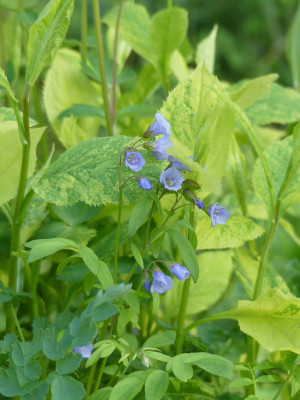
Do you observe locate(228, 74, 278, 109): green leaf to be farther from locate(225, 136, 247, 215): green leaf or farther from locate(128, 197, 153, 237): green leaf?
locate(128, 197, 153, 237): green leaf

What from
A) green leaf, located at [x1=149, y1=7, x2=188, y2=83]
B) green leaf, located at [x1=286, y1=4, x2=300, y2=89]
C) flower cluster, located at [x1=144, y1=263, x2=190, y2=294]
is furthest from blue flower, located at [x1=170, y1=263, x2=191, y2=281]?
green leaf, located at [x1=286, y1=4, x2=300, y2=89]

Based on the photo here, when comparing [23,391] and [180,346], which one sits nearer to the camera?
[23,391]

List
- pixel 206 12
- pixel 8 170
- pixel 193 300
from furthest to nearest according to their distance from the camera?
pixel 206 12 → pixel 193 300 → pixel 8 170

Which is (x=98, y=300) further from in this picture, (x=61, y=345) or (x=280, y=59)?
(x=280, y=59)

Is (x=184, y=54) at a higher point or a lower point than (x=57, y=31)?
lower

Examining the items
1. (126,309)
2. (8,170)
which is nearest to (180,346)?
(126,309)

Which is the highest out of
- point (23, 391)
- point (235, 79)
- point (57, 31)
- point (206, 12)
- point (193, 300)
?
point (57, 31)

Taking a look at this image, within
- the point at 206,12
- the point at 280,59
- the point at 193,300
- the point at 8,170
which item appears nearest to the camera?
the point at 8,170

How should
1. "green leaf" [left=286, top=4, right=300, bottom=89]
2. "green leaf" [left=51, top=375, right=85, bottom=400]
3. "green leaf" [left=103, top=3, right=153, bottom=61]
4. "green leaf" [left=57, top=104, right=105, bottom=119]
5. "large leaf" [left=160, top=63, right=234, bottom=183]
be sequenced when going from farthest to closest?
1. "green leaf" [left=286, top=4, right=300, bottom=89]
2. "green leaf" [left=103, top=3, right=153, bottom=61]
3. "green leaf" [left=57, top=104, right=105, bottom=119]
4. "large leaf" [left=160, top=63, right=234, bottom=183]
5. "green leaf" [left=51, top=375, right=85, bottom=400]

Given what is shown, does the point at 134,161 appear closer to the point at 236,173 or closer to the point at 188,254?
the point at 188,254
